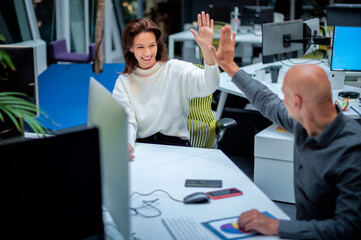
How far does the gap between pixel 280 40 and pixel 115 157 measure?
289 cm

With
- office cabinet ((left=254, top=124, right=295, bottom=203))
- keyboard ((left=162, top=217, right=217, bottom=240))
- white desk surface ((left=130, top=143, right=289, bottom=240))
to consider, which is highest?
white desk surface ((left=130, top=143, right=289, bottom=240))

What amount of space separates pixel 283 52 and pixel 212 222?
104 inches

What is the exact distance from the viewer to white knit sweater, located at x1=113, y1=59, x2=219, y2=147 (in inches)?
106

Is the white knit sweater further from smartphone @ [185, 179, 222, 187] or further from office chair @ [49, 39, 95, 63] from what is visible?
office chair @ [49, 39, 95, 63]

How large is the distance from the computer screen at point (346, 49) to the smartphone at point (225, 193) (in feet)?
6.58

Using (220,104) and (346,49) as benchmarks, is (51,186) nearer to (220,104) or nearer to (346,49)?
(346,49)

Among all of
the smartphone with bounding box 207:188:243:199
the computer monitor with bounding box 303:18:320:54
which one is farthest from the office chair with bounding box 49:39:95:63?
the smartphone with bounding box 207:188:243:199

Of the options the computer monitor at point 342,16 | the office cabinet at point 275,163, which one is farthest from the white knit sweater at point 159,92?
the computer monitor at point 342,16

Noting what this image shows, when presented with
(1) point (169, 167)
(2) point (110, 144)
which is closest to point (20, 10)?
(1) point (169, 167)

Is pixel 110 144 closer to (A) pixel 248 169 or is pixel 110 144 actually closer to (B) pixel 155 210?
(B) pixel 155 210

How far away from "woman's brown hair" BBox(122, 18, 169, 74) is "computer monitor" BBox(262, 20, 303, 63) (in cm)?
136

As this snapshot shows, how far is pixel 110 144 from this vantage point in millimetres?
1457

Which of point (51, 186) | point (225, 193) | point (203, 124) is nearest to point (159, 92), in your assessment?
point (203, 124)

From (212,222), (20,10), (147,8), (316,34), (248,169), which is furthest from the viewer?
(147,8)
